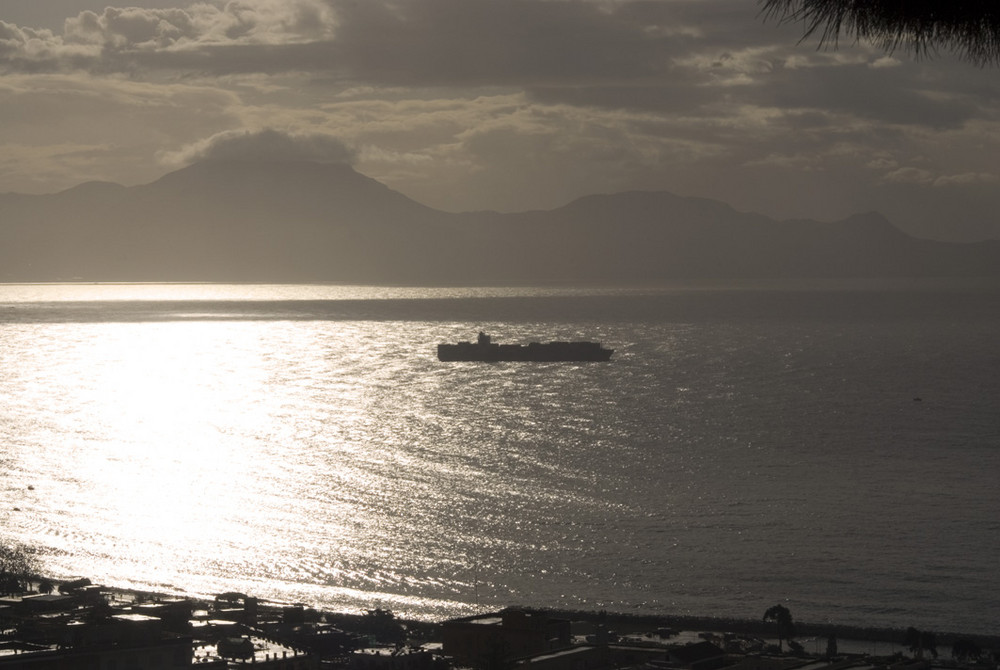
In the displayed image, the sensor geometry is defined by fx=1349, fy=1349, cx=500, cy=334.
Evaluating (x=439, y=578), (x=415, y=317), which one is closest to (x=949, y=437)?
(x=439, y=578)

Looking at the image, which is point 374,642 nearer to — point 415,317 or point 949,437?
point 949,437

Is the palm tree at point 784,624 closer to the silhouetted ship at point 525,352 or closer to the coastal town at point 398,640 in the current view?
the coastal town at point 398,640

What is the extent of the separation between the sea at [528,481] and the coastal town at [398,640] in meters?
1.85

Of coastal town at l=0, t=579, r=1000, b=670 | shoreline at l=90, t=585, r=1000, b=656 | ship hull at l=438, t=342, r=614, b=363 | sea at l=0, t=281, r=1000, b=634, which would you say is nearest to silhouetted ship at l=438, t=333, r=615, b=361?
ship hull at l=438, t=342, r=614, b=363

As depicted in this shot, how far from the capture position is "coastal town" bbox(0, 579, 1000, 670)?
662 inches

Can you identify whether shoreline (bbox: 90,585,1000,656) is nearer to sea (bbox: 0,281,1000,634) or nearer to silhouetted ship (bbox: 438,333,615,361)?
sea (bbox: 0,281,1000,634)

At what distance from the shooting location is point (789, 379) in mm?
74125

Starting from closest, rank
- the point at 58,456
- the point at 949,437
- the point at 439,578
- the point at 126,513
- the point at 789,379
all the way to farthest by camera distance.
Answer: the point at 439,578 → the point at 126,513 → the point at 58,456 → the point at 949,437 → the point at 789,379

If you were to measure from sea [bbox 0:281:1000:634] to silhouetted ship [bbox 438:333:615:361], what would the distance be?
1467 millimetres

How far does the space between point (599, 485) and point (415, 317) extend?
104593 mm

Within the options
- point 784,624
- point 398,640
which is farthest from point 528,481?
point 398,640

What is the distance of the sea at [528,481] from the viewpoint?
27047 mm

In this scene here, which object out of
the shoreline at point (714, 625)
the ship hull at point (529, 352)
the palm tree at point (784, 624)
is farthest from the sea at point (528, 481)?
the palm tree at point (784, 624)

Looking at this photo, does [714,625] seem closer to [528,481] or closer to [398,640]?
[398,640]
